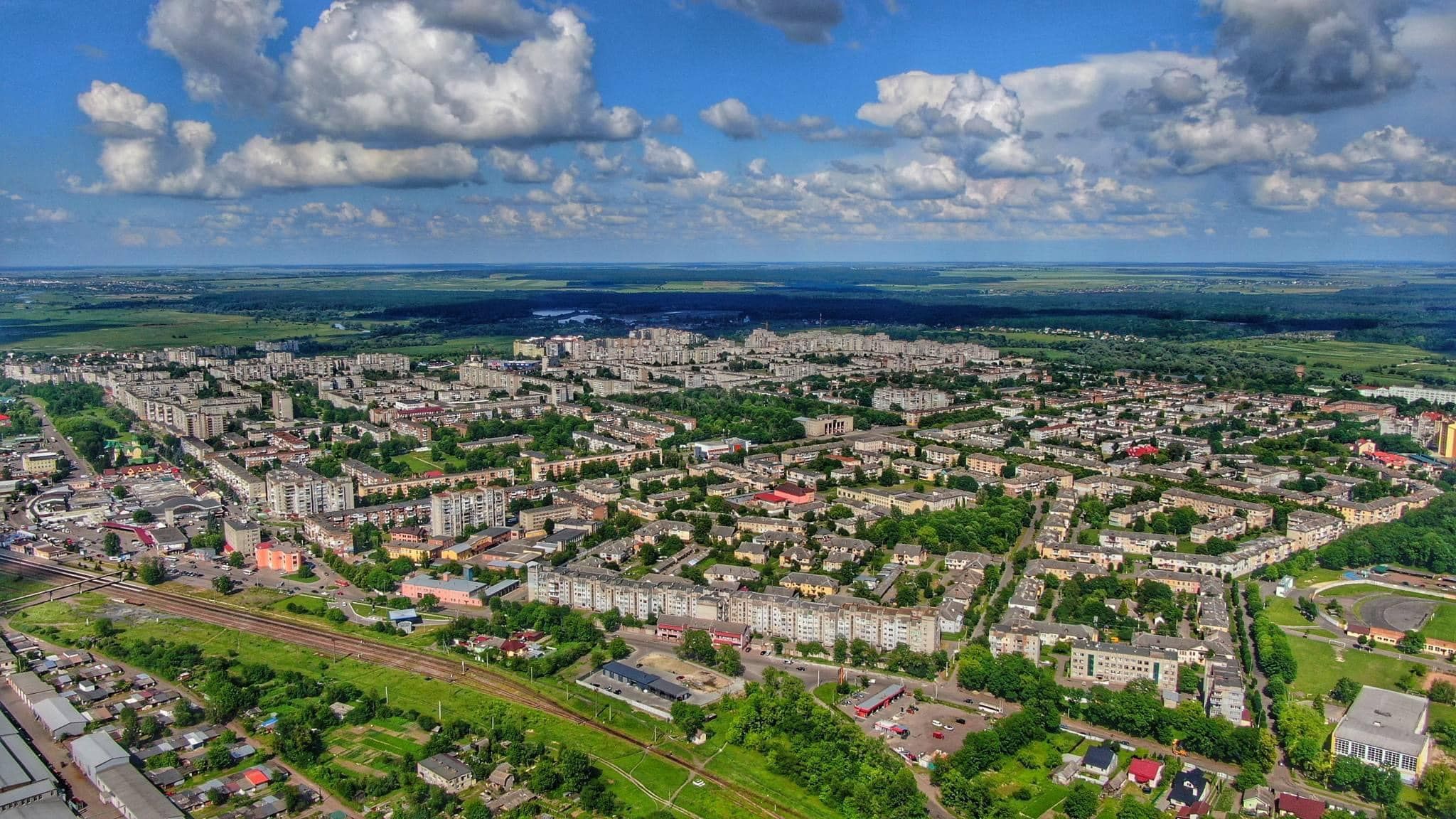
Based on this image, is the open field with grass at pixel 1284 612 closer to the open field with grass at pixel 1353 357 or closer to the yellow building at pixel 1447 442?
the yellow building at pixel 1447 442

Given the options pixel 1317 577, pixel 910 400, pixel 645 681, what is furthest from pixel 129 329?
pixel 1317 577

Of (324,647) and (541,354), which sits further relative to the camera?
(541,354)

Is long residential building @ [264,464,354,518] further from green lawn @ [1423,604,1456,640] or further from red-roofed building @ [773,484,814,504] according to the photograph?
green lawn @ [1423,604,1456,640]

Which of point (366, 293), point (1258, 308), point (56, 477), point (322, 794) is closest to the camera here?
point (322, 794)

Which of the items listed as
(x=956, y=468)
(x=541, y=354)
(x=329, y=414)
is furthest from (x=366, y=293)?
(x=956, y=468)

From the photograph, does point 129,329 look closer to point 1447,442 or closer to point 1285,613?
point 1285,613

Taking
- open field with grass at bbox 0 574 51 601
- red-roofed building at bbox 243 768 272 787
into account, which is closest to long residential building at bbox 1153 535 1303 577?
red-roofed building at bbox 243 768 272 787

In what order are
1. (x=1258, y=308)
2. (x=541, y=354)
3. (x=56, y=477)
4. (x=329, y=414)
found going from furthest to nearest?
(x=1258, y=308) → (x=541, y=354) → (x=329, y=414) → (x=56, y=477)

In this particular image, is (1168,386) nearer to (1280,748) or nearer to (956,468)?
(956,468)
